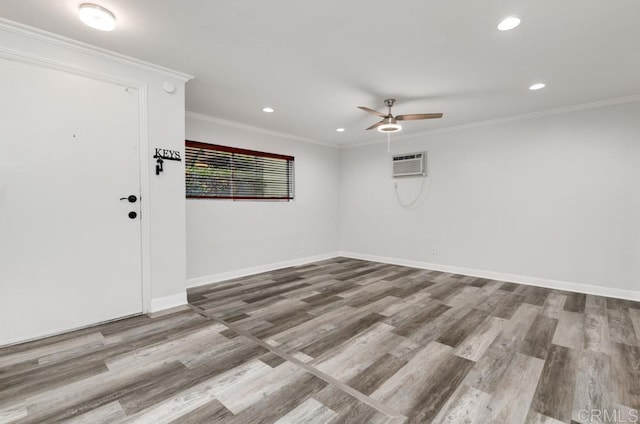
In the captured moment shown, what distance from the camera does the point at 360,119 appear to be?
4.56m

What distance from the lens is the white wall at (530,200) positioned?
12.2 ft

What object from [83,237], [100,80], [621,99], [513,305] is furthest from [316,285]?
[621,99]

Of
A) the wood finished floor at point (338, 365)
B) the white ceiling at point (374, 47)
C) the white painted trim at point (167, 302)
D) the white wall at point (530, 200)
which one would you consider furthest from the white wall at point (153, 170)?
the white wall at point (530, 200)

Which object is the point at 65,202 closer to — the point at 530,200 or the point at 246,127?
the point at 246,127

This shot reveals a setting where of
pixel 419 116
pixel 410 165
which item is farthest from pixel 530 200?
pixel 419 116

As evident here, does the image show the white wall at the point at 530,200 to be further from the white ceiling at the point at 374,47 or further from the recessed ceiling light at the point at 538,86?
the recessed ceiling light at the point at 538,86

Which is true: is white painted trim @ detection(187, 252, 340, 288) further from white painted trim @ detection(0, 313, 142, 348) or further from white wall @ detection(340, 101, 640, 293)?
white painted trim @ detection(0, 313, 142, 348)

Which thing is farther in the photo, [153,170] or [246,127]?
[246,127]

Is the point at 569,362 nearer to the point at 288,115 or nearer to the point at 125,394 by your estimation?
the point at 125,394

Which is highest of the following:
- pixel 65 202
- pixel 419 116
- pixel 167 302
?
pixel 419 116

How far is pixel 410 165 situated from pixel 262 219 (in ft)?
9.74

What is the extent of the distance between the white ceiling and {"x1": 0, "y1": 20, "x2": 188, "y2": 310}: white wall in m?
0.21

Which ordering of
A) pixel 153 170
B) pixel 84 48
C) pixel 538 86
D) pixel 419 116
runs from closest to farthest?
pixel 84 48 < pixel 153 170 < pixel 538 86 < pixel 419 116

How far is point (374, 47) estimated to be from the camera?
98.1 inches
